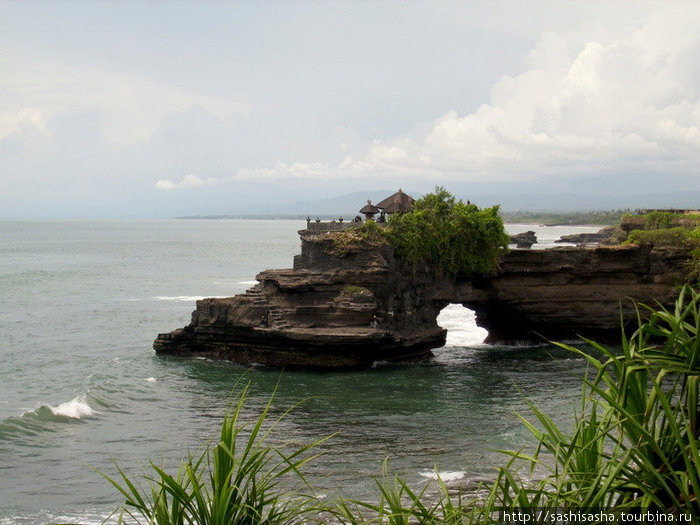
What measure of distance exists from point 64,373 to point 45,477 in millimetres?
12744

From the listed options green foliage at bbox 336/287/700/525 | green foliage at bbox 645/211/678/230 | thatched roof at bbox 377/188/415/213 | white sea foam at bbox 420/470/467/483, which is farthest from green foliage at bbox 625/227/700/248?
green foliage at bbox 336/287/700/525

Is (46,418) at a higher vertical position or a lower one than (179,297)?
lower

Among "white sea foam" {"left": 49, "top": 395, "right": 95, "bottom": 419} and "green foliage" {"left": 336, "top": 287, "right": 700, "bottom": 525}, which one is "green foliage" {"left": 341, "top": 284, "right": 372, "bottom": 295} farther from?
"green foliage" {"left": 336, "top": 287, "right": 700, "bottom": 525}

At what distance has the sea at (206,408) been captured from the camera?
55.2 feet

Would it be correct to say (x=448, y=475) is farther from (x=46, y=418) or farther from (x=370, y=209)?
(x=370, y=209)

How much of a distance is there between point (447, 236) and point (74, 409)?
1687cm

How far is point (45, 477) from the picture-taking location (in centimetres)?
1750

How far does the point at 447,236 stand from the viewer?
3225cm

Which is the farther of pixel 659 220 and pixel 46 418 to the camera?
pixel 659 220

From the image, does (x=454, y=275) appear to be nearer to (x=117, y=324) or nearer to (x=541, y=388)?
(x=541, y=388)

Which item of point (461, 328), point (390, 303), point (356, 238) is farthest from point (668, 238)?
point (356, 238)

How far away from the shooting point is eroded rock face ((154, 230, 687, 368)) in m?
A: 29.1

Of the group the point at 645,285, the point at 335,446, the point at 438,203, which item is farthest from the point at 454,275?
the point at 335,446

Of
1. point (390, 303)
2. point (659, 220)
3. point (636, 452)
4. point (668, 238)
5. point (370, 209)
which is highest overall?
point (370, 209)
